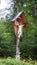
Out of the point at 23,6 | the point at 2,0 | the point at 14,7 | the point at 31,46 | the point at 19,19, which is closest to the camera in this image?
the point at 19,19

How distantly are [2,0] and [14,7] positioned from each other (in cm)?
962

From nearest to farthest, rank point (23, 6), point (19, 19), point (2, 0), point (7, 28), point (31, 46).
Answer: point (19, 19), point (31, 46), point (7, 28), point (23, 6), point (2, 0)

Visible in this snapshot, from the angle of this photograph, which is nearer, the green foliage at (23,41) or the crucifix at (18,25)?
the crucifix at (18,25)

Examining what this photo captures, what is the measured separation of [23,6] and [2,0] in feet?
36.6

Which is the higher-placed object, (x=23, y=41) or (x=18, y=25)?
(x=18, y=25)

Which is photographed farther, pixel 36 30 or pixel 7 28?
pixel 7 28

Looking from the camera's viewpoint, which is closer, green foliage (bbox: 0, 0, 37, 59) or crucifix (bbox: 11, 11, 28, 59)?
crucifix (bbox: 11, 11, 28, 59)

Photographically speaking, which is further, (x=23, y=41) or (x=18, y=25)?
(x=23, y=41)

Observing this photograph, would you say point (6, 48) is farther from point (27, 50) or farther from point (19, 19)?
point (19, 19)

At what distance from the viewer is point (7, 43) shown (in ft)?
52.8

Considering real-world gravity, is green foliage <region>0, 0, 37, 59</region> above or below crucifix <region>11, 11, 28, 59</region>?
below

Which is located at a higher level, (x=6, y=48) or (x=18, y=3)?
(x=18, y=3)

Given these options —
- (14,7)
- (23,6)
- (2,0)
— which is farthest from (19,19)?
(2,0)

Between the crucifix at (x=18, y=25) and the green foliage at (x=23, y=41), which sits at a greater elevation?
the crucifix at (x=18, y=25)
